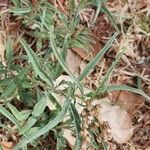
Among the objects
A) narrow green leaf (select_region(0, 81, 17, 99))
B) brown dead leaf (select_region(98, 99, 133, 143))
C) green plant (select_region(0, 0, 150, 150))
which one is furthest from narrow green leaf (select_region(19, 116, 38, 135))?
brown dead leaf (select_region(98, 99, 133, 143))

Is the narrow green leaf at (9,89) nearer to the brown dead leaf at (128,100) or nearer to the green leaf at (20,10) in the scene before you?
the green leaf at (20,10)

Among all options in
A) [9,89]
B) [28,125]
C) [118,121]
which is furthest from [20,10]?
[118,121]

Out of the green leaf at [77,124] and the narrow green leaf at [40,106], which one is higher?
the narrow green leaf at [40,106]

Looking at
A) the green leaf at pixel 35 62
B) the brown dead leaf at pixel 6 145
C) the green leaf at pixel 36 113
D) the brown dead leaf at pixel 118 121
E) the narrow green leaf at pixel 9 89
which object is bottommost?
the brown dead leaf at pixel 118 121

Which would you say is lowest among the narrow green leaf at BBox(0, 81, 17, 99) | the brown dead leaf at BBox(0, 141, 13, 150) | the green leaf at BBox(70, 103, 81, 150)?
the brown dead leaf at BBox(0, 141, 13, 150)

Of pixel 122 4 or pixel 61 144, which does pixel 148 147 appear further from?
pixel 122 4

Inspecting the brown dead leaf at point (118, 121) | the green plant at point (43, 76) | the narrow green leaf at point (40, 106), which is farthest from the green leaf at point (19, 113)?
the brown dead leaf at point (118, 121)

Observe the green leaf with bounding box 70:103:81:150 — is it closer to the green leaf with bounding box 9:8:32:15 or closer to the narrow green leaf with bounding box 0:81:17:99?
the narrow green leaf with bounding box 0:81:17:99
